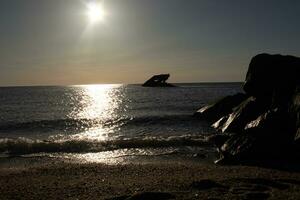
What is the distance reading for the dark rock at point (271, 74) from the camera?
25.6 m

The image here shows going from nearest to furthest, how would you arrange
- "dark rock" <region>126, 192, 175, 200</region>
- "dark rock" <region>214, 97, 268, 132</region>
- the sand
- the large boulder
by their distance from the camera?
"dark rock" <region>126, 192, 175, 200</region>
the sand
the large boulder
"dark rock" <region>214, 97, 268, 132</region>

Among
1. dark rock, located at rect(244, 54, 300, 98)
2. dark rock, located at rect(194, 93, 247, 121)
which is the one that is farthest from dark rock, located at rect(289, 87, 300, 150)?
dark rock, located at rect(194, 93, 247, 121)

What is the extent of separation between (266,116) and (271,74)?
6793 millimetres

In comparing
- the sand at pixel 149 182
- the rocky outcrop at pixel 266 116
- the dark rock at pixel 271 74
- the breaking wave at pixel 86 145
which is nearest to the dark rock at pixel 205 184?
the sand at pixel 149 182

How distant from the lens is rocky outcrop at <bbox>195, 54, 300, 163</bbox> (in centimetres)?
1831

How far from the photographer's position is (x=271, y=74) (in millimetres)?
27391

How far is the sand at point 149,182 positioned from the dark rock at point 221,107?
20.0m

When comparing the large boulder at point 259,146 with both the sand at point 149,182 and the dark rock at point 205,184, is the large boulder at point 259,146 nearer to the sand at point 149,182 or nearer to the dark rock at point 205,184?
the sand at point 149,182

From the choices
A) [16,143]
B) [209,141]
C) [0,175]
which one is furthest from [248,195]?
[16,143]

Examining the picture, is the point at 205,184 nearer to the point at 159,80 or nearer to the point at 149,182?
the point at 149,182

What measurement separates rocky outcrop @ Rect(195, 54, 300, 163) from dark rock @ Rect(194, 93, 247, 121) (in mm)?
159

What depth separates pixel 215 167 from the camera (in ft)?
57.4

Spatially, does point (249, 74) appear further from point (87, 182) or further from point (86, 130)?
point (87, 182)

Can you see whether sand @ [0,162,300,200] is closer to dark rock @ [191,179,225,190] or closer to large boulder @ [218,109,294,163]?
dark rock @ [191,179,225,190]
